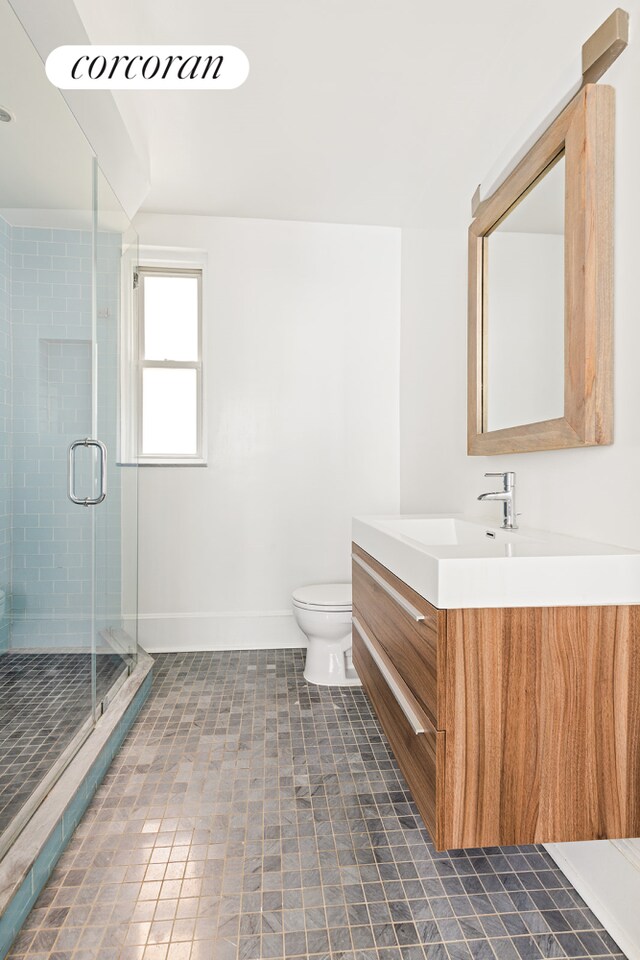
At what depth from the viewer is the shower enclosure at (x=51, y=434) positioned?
1.40 metres

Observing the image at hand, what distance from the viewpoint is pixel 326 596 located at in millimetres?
2654

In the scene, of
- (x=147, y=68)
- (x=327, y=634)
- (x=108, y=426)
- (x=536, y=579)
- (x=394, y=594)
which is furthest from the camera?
(x=327, y=634)

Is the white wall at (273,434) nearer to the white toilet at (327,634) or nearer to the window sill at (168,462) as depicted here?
the window sill at (168,462)

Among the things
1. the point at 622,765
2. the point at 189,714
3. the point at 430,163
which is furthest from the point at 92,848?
the point at 430,163

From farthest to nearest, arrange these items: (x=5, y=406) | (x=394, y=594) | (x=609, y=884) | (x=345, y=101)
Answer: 1. (x=345, y=101)
2. (x=394, y=594)
3. (x=5, y=406)
4. (x=609, y=884)

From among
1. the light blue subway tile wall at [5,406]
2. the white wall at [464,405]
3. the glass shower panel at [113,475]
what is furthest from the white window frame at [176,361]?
the light blue subway tile wall at [5,406]

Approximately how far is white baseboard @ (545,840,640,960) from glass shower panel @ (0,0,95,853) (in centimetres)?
138

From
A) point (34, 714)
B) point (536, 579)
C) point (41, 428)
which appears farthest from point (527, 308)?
point (34, 714)

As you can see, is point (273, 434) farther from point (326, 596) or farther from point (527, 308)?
point (527, 308)

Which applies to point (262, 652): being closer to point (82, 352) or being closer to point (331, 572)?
point (331, 572)

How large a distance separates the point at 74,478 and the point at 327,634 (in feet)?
4.40

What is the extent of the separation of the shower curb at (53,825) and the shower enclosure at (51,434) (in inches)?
1.5

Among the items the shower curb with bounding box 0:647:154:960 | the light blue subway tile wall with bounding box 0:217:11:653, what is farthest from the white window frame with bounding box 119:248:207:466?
the light blue subway tile wall with bounding box 0:217:11:653

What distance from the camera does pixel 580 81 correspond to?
1363 millimetres
